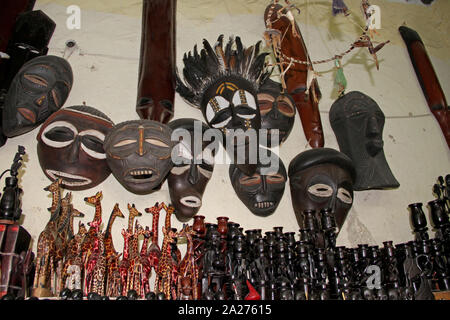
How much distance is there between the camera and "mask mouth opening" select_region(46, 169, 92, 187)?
1.62 meters

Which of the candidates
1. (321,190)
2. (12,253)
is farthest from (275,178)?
(12,253)

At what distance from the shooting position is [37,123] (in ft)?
5.75

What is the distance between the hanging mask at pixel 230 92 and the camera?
69.5 inches

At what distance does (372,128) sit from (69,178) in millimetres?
1564

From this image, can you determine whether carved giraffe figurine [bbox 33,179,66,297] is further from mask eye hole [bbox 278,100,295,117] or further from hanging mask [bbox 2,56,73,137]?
mask eye hole [bbox 278,100,295,117]

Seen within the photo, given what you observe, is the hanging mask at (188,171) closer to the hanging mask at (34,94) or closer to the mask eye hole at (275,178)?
the mask eye hole at (275,178)

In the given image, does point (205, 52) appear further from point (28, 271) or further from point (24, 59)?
point (28, 271)

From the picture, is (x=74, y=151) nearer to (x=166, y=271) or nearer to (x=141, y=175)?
(x=141, y=175)

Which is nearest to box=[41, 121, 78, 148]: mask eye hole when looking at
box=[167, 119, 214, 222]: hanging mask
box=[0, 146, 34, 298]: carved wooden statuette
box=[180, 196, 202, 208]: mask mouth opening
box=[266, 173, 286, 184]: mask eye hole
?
box=[0, 146, 34, 298]: carved wooden statuette

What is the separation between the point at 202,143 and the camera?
5.84ft

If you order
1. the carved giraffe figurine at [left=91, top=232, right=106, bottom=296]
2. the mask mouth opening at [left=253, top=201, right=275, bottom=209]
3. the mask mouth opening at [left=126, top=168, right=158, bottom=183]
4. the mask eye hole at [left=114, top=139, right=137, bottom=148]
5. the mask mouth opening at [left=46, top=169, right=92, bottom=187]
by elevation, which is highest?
the mask eye hole at [left=114, top=139, right=137, bottom=148]
